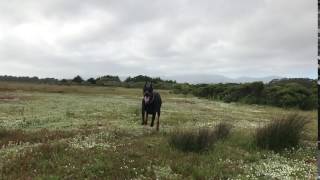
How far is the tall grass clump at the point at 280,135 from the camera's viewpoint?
21.7 metres

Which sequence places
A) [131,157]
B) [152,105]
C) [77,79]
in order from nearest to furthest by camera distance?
[131,157]
[152,105]
[77,79]

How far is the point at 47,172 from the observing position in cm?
1609

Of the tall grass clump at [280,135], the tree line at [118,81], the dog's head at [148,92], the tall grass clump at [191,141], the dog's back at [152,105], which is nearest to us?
the tall grass clump at [191,141]

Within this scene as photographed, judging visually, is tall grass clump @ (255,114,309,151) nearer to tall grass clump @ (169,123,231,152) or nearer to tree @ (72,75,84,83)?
tall grass clump @ (169,123,231,152)

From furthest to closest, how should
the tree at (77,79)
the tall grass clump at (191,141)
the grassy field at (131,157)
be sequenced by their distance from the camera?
the tree at (77,79)
the tall grass clump at (191,141)
the grassy field at (131,157)

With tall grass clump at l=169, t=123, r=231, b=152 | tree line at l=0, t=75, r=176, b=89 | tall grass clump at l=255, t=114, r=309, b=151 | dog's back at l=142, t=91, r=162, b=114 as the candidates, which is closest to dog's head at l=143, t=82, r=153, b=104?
dog's back at l=142, t=91, r=162, b=114

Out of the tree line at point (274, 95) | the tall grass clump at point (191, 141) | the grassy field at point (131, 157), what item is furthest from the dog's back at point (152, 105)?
the tree line at point (274, 95)

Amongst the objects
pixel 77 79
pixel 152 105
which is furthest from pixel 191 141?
pixel 77 79

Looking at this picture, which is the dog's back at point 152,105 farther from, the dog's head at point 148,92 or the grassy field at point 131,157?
the grassy field at point 131,157

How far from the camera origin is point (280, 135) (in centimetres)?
2170

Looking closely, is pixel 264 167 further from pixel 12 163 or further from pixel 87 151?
pixel 12 163

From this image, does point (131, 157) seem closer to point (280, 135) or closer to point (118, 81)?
point (280, 135)

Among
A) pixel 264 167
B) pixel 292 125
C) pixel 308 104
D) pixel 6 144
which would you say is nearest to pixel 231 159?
pixel 264 167

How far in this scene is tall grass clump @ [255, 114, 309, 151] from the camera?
21.7 metres
